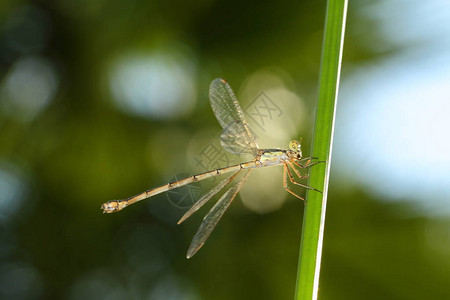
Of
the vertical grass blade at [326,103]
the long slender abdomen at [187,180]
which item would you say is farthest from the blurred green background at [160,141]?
the vertical grass blade at [326,103]

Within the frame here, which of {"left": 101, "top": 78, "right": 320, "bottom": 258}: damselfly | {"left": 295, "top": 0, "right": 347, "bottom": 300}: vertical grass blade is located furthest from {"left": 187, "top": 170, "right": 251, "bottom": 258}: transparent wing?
{"left": 295, "top": 0, "right": 347, "bottom": 300}: vertical grass blade

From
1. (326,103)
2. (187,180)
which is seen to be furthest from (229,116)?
(326,103)

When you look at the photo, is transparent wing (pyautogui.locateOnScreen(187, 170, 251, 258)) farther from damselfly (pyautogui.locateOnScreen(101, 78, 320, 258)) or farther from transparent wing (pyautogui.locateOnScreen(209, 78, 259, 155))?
transparent wing (pyautogui.locateOnScreen(209, 78, 259, 155))

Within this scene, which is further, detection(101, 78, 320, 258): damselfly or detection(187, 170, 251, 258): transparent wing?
detection(101, 78, 320, 258): damselfly

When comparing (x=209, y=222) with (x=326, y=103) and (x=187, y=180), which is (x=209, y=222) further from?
(x=326, y=103)

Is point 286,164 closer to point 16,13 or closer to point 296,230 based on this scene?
point 296,230

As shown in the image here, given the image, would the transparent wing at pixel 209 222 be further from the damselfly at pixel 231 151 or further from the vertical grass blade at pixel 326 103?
the vertical grass blade at pixel 326 103

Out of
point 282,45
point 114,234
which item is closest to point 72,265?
point 114,234

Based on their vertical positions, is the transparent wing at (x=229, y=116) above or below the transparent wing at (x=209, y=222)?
above
